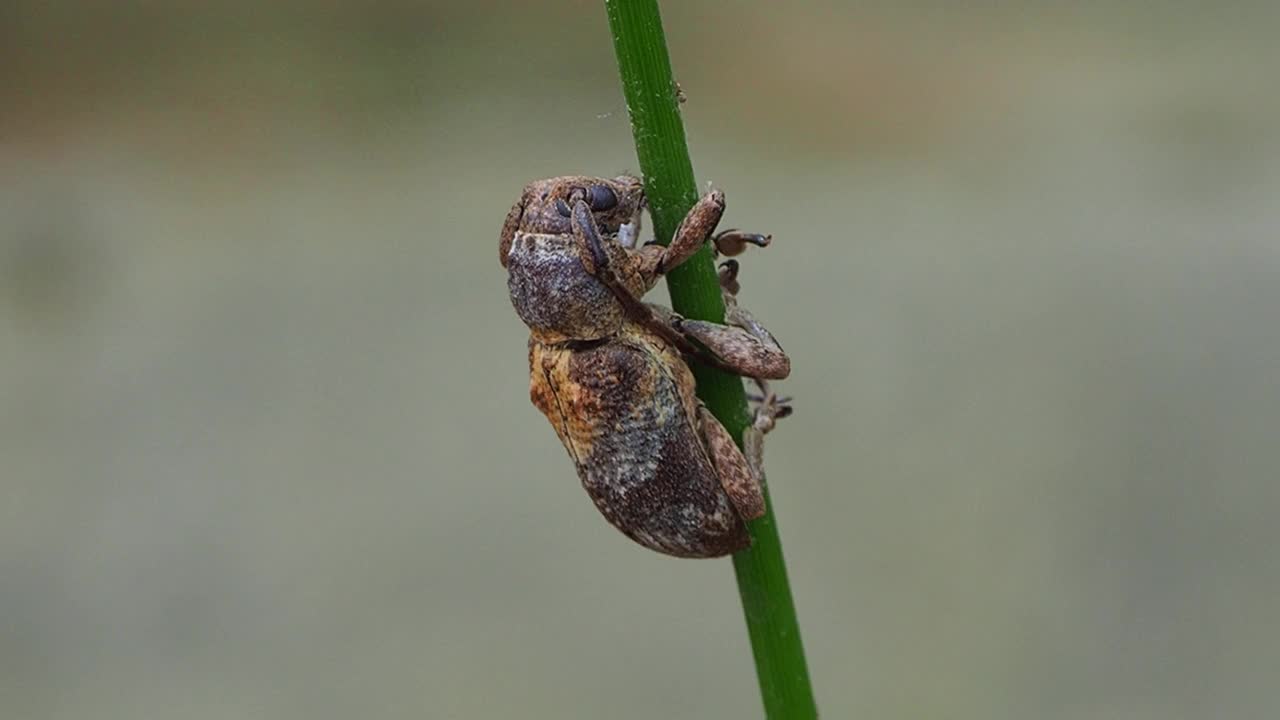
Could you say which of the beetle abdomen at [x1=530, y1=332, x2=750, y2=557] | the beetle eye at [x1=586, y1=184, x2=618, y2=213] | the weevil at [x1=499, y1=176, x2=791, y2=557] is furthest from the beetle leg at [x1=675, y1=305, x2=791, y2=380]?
the beetle eye at [x1=586, y1=184, x2=618, y2=213]

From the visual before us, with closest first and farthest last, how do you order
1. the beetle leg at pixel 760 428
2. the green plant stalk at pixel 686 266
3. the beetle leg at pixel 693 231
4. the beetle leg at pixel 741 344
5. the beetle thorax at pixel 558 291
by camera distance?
the green plant stalk at pixel 686 266 → the beetle leg at pixel 693 231 → the beetle leg at pixel 741 344 → the beetle leg at pixel 760 428 → the beetle thorax at pixel 558 291

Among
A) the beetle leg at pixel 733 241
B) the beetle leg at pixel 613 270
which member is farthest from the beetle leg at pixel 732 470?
the beetle leg at pixel 733 241

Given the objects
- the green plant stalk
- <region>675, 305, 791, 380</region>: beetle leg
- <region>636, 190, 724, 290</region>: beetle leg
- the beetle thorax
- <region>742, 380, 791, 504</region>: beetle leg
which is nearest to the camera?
the green plant stalk

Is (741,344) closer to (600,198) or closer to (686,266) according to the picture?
(686,266)

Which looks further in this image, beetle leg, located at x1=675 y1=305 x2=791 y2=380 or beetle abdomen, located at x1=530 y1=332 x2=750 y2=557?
beetle abdomen, located at x1=530 y1=332 x2=750 y2=557

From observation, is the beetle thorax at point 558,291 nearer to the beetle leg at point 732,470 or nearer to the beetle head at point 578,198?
the beetle head at point 578,198

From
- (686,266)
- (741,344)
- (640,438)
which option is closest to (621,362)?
(640,438)

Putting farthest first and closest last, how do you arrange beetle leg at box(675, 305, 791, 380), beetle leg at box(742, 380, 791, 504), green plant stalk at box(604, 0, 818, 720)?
beetle leg at box(742, 380, 791, 504) → beetle leg at box(675, 305, 791, 380) → green plant stalk at box(604, 0, 818, 720)

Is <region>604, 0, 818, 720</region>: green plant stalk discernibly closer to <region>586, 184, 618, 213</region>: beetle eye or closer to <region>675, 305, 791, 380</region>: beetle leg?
<region>675, 305, 791, 380</region>: beetle leg
